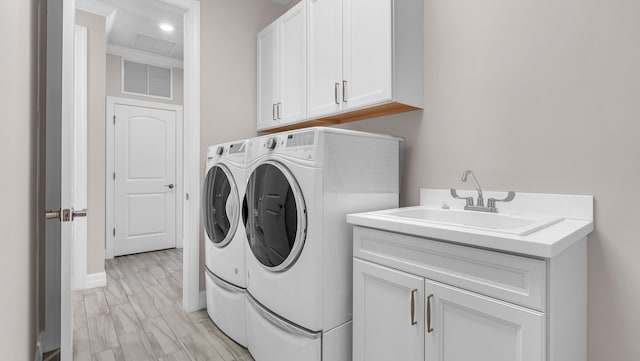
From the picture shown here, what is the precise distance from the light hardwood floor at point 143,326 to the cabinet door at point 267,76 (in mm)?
1690

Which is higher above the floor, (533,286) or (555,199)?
(555,199)

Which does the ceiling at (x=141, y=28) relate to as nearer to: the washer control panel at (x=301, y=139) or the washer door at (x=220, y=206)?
the washer door at (x=220, y=206)

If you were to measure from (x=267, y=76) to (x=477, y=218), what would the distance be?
204 centimetres

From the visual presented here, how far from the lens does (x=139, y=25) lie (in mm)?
3602

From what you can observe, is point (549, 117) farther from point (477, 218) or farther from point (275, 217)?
point (275, 217)

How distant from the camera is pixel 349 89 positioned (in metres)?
2.03

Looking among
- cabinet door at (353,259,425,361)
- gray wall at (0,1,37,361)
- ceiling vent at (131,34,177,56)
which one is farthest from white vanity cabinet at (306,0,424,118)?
ceiling vent at (131,34,177,56)

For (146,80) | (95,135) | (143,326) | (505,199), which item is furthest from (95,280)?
(505,199)

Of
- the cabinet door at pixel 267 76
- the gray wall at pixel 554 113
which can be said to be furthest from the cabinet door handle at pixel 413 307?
the cabinet door at pixel 267 76

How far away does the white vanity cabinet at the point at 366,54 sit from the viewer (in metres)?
1.80

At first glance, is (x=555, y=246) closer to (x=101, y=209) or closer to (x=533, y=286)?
(x=533, y=286)

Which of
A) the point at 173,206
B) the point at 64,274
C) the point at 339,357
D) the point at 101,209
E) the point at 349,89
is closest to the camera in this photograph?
the point at 64,274

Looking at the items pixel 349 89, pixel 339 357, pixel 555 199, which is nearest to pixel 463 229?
pixel 555 199

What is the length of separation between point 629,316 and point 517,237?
2.44 feet
